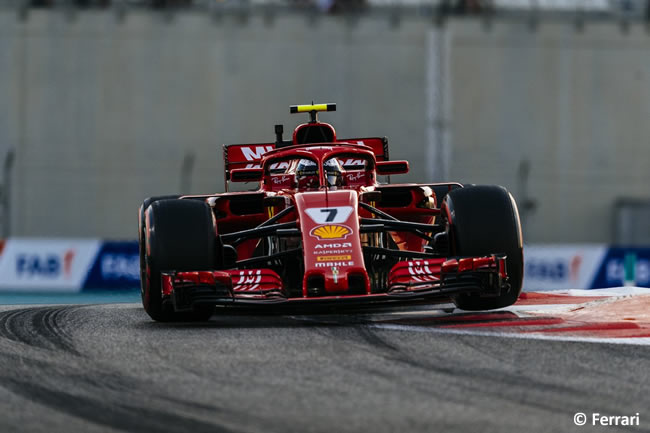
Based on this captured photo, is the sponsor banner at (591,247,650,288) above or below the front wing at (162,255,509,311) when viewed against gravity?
below

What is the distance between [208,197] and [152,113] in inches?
858

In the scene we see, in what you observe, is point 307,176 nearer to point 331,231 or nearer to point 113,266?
point 331,231

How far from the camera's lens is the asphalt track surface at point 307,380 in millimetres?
4723

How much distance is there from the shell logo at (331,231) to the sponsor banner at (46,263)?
10.3m

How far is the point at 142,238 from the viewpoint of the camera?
899 centimetres

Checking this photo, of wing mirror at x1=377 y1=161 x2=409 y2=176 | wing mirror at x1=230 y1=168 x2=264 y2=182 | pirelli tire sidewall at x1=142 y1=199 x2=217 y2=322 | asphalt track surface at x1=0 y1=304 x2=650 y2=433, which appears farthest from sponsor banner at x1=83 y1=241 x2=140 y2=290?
asphalt track surface at x1=0 y1=304 x2=650 y2=433

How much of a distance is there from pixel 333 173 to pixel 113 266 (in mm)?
8998

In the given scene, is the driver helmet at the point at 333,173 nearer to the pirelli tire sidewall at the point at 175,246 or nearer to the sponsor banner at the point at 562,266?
the pirelli tire sidewall at the point at 175,246

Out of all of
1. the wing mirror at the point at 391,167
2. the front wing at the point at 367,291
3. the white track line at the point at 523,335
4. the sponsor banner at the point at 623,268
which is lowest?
the sponsor banner at the point at 623,268

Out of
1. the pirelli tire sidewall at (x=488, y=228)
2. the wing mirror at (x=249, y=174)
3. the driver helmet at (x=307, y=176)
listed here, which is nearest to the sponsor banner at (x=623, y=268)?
the wing mirror at (x=249, y=174)

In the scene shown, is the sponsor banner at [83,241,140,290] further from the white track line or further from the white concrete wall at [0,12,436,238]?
the white concrete wall at [0,12,436,238]

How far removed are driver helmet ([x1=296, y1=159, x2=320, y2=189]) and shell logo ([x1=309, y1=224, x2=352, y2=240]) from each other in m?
1.57

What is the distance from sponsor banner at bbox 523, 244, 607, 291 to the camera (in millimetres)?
18156

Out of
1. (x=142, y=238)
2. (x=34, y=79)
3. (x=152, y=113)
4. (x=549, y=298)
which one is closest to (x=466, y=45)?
(x=152, y=113)
